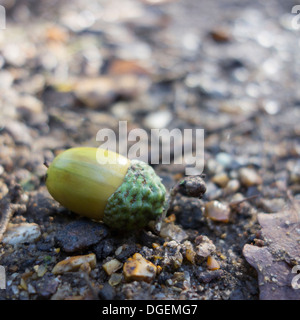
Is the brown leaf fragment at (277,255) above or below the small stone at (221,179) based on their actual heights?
below

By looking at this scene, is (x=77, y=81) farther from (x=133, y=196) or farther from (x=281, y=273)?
(x=281, y=273)

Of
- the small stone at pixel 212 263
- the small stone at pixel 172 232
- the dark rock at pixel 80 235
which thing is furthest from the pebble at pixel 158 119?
the small stone at pixel 212 263

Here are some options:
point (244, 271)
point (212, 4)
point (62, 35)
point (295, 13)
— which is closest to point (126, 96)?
point (62, 35)

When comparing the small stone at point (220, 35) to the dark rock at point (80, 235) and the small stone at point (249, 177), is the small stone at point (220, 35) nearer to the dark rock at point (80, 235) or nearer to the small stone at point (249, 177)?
the small stone at point (249, 177)

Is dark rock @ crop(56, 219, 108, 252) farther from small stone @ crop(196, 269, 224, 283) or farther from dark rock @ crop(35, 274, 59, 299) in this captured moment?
small stone @ crop(196, 269, 224, 283)

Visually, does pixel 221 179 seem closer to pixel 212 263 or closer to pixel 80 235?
pixel 212 263

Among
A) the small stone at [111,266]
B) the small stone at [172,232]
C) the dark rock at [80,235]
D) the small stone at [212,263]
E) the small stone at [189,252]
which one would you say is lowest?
the small stone at [212,263]

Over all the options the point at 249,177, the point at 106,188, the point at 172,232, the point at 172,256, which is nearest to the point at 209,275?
the point at 172,256

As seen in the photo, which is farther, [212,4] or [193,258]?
[212,4]
